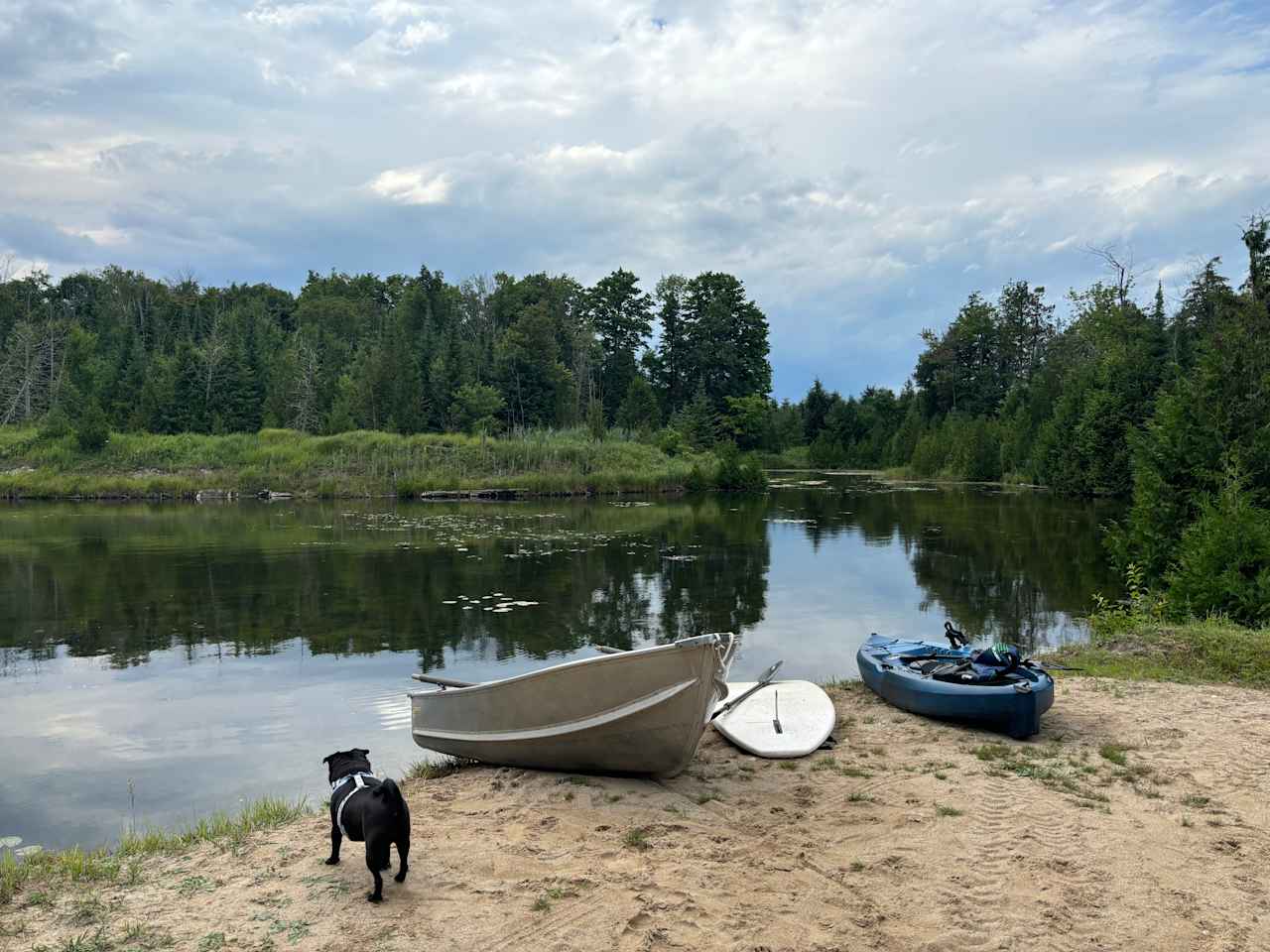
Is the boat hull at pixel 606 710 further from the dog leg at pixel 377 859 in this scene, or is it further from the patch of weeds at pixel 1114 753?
the patch of weeds at pixel 1114 753

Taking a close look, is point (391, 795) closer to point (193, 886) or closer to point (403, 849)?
point (403, 849)

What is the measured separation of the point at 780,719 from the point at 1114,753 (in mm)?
2789

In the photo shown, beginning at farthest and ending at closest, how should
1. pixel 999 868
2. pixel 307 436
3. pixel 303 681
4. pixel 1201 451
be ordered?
pixel 307 436
pixel 1201 451
pixel 303 681
pixel 999 868

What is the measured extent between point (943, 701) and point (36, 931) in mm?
6979

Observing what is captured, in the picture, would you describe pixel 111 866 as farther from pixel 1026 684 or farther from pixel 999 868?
pixel 1026 684

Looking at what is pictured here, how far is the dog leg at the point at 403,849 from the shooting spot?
4.73 m

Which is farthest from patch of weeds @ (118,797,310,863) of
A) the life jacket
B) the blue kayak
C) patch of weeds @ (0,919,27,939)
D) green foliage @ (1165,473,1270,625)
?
green foliage @ (1165,473,1270,625)

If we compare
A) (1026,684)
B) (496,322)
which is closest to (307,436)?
(496,322)

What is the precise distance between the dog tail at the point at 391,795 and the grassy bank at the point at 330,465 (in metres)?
40.6

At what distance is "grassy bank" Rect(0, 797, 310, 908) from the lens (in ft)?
16.8

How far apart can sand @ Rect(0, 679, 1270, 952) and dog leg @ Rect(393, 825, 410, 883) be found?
0.07m

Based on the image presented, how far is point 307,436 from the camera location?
2115 inches

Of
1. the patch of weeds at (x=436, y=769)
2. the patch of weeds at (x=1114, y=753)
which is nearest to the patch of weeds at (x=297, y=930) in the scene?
the patch of weeds at (x=436, y=769)

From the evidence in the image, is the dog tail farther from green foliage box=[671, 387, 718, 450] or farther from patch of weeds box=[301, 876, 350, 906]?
green foliage box=[671, 387, 718, 450]
